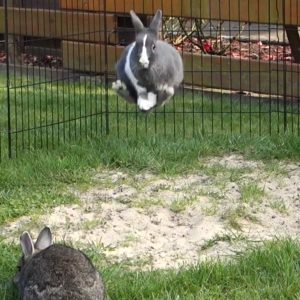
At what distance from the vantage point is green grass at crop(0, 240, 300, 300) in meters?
4.64

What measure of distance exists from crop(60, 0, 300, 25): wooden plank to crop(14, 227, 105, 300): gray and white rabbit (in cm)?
494

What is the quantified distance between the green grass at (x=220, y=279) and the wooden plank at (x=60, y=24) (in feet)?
18.8

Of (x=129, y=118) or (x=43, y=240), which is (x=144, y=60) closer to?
(x=43, y=240)

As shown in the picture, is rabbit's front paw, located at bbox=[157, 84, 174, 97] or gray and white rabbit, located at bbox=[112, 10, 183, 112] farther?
rabbit's front paw, located at bbox=[157, 84, 174, 97]

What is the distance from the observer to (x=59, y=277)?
4.35 meters

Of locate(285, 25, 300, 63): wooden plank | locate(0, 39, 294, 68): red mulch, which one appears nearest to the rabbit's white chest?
locate(285, 25, 300, 63): wooden plank

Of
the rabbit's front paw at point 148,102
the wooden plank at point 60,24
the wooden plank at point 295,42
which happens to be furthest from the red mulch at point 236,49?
the rabbit's front paw at point 148,102

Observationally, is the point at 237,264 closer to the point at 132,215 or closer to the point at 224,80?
the point at 132,215

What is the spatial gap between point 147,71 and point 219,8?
541 centimetres

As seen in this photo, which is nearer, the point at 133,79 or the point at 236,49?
the point at 133,79

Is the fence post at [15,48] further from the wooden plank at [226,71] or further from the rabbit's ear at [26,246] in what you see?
the rabbit's ear at [26,246]

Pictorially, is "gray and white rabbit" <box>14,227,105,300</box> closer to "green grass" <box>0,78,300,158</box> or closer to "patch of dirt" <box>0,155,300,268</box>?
"patch of dirt" <box>0,155,300,268</box>

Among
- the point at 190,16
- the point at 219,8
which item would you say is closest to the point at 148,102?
the point at 219,8

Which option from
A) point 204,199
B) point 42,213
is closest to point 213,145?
point 204,199
